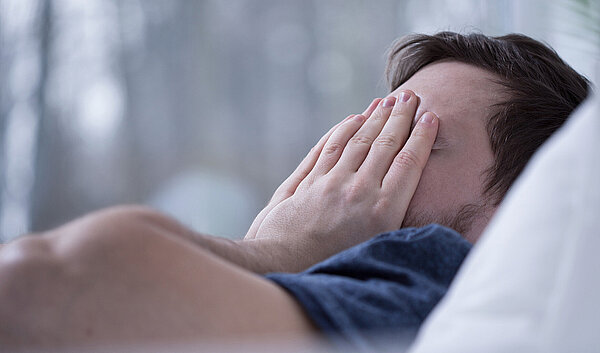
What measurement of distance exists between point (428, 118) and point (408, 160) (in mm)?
88

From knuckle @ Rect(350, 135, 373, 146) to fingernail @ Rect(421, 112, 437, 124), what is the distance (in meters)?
0.10

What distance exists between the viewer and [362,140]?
3.48ft

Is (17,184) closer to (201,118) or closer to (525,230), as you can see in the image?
(201,118)

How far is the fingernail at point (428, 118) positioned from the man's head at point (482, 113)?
0.05ft

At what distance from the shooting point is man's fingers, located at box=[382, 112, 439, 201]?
37.1 inches

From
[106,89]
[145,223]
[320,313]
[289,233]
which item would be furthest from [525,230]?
[106,89]

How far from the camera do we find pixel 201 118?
2531mm

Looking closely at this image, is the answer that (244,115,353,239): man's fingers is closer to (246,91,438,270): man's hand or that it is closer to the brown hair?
(246,91,438,270): man's hand

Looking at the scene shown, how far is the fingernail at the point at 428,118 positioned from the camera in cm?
100

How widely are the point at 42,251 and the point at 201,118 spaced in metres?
2.07

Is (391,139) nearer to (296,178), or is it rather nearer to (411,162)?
(411,162)

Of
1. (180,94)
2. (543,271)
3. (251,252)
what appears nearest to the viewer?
(543,271)

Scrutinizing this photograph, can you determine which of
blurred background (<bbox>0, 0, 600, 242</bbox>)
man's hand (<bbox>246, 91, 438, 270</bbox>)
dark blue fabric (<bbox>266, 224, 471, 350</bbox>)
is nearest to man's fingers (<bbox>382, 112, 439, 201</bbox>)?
man's hand (<bbox>246, 91, 438, 270</bbox>)

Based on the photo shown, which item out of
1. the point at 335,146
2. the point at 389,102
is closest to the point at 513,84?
the point at 389,102
